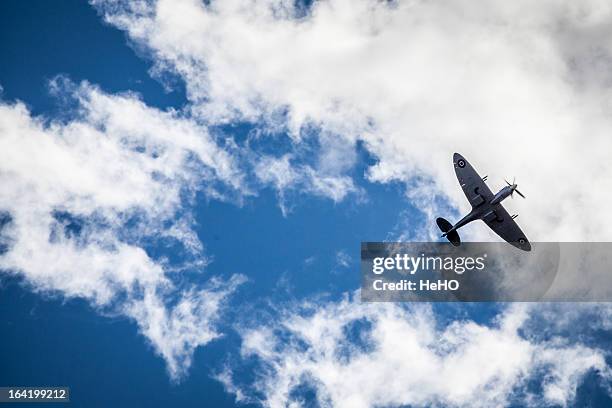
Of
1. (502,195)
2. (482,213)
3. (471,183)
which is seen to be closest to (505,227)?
(482,213)

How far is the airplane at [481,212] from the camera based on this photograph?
11331 cm

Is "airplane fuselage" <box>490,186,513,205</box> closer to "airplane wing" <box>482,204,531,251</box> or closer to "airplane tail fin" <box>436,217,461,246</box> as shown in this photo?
"airplane wing" <box>482,204,531,251</box>

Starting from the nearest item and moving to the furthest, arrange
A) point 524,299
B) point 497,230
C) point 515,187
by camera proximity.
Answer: point 515,187
point 497,230
point 524,299

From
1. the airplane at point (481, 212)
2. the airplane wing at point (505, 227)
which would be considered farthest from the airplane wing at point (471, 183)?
the airplane wing at point (505, 227)

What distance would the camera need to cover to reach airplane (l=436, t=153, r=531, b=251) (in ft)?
372

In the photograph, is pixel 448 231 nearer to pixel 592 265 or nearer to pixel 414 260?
pixel 414 260

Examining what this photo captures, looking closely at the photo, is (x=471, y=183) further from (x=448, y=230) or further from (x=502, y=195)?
(x=448, y=230)

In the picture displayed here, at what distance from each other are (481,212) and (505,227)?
19.8 ft

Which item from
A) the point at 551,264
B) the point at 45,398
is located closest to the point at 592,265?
the point at 551,264

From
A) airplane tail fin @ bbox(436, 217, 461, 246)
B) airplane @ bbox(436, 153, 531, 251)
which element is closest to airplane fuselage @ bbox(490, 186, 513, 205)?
airplane @ bbox(436, 153, 531, 251)

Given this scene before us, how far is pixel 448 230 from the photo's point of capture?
113438 mm

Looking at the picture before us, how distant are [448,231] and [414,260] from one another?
7.78 meters

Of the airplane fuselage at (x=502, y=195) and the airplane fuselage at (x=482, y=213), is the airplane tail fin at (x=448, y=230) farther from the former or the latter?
the airplane fuselage at (x=502, y=195)

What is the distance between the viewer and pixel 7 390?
401 feet
